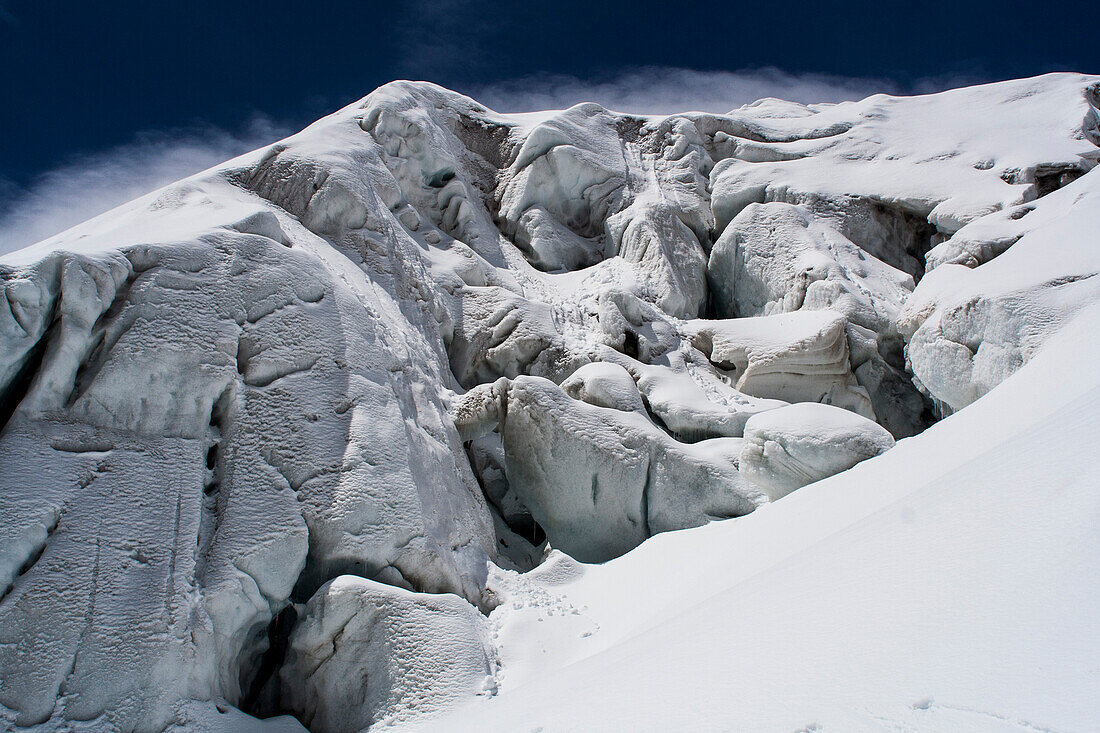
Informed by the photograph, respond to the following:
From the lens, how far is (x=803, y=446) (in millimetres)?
8273

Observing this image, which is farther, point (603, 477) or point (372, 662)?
point (603, 477)

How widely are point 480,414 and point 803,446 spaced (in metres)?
3.84

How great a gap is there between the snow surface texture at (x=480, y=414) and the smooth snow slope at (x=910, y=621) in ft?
0.11

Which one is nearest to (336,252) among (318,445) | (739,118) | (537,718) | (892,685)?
(318,445)

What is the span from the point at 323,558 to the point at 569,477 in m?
3.38

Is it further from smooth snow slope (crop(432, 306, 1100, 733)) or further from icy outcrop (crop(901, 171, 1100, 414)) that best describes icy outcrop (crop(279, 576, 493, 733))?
icy outcrop (crop(901, 171, 1100, 414))

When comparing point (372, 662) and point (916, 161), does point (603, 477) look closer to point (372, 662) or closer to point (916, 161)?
point (372, 662)

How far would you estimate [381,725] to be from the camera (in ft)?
18.5

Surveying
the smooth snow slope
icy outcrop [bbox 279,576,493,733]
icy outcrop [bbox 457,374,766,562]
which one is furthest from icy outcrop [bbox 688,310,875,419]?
icy outcrop [bbox 279,576,493,733]

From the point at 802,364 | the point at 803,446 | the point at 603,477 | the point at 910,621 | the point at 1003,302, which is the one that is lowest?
the point at 603,477

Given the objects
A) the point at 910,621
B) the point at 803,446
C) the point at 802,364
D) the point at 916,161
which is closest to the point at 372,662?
the point at 910,621

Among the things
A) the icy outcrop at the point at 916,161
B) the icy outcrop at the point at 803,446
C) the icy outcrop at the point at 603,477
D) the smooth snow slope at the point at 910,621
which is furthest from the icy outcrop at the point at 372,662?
the icy outcrop at the point at 916,161

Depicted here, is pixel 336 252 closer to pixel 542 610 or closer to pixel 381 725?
pixel 542 610

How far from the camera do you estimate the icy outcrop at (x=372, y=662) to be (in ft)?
19.0
